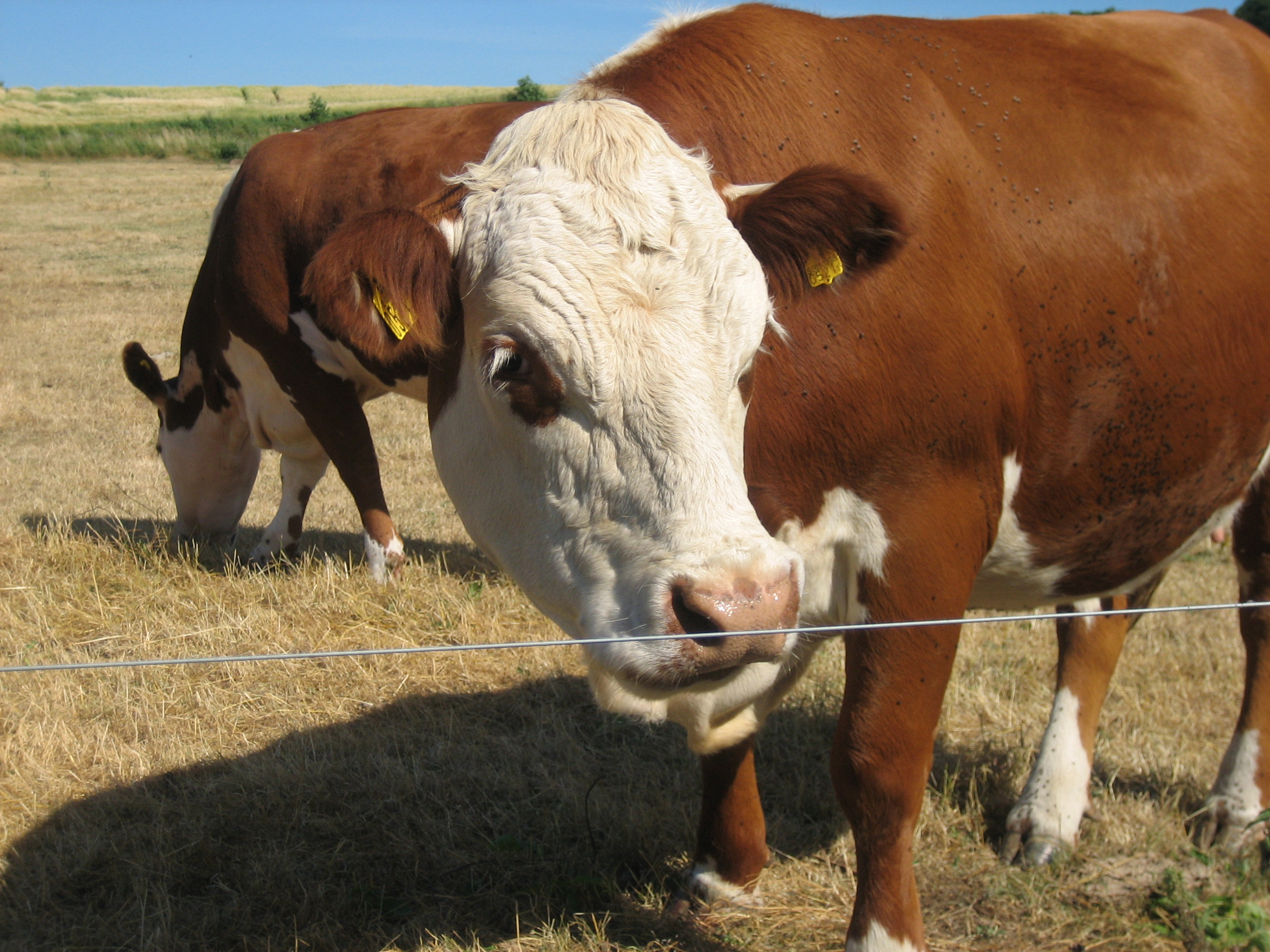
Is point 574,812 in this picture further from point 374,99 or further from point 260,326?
point 374,99

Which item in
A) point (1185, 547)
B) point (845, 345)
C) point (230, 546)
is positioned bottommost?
point (230, 546)

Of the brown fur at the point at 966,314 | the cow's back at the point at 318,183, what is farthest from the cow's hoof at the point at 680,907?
the cow's back at the point at 318,183

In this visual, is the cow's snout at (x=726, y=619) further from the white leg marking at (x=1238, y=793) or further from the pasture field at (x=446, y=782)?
the white leg marking at (x=1238, y=793)

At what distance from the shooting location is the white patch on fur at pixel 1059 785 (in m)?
3.53

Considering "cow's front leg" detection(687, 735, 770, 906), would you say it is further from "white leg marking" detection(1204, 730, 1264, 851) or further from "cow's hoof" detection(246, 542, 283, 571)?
"cow's hoof" detection(246, 542, 283, 571)

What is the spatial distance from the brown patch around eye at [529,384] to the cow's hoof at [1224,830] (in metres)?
2.85

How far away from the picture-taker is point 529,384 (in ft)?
6.77

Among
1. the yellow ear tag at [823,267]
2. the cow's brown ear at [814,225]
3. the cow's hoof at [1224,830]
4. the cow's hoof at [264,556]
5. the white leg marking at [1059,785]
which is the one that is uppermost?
the cow's brown ear at [814,225]

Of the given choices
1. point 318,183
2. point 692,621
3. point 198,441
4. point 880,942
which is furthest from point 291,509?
point 692,621

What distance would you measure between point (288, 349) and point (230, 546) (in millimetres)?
1365

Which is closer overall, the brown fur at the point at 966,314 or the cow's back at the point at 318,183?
the brown fur at the point at 966,314

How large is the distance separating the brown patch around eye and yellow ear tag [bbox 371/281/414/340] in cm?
20

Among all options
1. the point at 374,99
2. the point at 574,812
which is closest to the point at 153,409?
the point at 574,812

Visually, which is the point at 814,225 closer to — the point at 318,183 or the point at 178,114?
the point at 318,183
